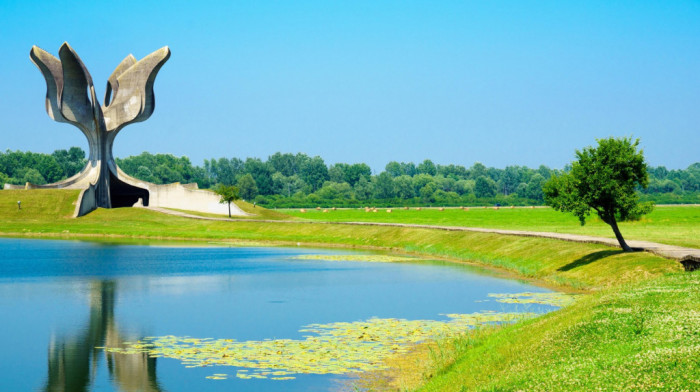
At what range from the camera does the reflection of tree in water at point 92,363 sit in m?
18.5

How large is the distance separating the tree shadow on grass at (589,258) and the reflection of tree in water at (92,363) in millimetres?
21799

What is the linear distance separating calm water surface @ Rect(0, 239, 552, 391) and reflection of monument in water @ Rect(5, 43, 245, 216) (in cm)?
4660

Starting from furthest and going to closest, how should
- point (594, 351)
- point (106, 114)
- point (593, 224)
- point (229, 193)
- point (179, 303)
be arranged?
point (106, 114), point (229, 193), point (593, 224), point (179, 303), point (594, 351)

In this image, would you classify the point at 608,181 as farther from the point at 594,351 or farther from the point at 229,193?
the point at 229,193

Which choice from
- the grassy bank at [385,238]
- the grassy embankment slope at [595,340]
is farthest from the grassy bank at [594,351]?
the grassy bank at [385,238]

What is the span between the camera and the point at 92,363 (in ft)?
68.5

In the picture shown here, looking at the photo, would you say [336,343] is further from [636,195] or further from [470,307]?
[636,195]

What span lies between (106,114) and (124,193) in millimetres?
13662

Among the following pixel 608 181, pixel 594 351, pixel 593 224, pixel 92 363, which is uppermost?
pixel 608 181

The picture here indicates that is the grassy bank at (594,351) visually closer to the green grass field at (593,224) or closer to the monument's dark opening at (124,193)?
the green grass field at (593,224)

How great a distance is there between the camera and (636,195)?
36031 mm

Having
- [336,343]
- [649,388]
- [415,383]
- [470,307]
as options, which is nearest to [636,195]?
[470,307]

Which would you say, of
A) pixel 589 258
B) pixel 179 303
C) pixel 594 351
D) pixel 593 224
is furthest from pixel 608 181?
pixel 593 224

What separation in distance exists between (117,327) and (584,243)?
2597cm
